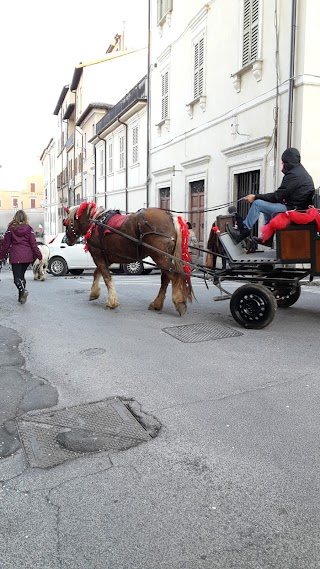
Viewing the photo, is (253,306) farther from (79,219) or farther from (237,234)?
(79,219)

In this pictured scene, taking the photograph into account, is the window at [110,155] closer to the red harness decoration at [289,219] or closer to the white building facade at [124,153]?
the white building facade at [124,153]

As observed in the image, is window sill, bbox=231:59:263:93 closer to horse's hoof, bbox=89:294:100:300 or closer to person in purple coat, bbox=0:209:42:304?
person in purple coat, bbox=0:209:42:304

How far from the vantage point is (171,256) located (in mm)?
7301

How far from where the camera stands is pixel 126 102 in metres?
26.4

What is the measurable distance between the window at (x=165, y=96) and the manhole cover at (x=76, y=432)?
18.0 m

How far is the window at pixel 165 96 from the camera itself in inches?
791

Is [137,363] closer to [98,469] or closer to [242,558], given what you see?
[98,469]

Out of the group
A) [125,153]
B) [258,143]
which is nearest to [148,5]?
[125,153]

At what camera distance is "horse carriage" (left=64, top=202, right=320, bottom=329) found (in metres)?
6.32

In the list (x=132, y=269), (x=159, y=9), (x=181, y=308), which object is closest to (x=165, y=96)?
(x=159, y=9)

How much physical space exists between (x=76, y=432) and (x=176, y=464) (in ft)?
2.85

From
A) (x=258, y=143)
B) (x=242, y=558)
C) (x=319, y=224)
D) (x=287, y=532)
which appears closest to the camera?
(x=242, y=558)

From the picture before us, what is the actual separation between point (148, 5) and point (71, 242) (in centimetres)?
1674

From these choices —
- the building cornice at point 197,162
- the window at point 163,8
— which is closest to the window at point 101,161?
the window at point 163,8
